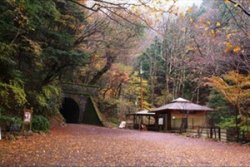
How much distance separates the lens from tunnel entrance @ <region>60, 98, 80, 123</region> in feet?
93.2

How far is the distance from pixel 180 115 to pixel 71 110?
36.9 feet

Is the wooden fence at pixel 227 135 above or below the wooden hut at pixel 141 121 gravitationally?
below

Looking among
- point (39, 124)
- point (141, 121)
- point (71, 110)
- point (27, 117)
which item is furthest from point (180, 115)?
point (27, 117)

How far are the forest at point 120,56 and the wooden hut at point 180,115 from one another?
1.67m

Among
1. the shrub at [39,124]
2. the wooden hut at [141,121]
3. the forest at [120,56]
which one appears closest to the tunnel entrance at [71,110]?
the forest at [120,56]

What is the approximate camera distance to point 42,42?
15.1m

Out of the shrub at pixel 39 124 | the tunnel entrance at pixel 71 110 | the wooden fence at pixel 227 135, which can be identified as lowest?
the wooden fence at pixel 227 135

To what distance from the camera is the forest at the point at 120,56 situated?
10.7 metres

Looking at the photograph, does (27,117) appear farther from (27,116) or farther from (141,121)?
(141,121)

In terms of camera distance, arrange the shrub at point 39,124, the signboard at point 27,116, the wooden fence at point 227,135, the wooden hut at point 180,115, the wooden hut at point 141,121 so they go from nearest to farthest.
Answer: the signboard at point 27,116, the shrub at point 39,124, the wooden fence at point 227,135, the wooden hut at point 180,115, the wooden hut at point 141,121

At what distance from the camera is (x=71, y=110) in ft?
98.6

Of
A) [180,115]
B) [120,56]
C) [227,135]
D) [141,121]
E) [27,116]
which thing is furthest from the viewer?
[120,56]

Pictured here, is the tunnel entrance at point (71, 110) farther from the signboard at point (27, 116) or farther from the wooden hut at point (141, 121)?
the signboard at point (27, 116)

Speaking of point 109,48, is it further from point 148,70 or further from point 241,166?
point 241,166
